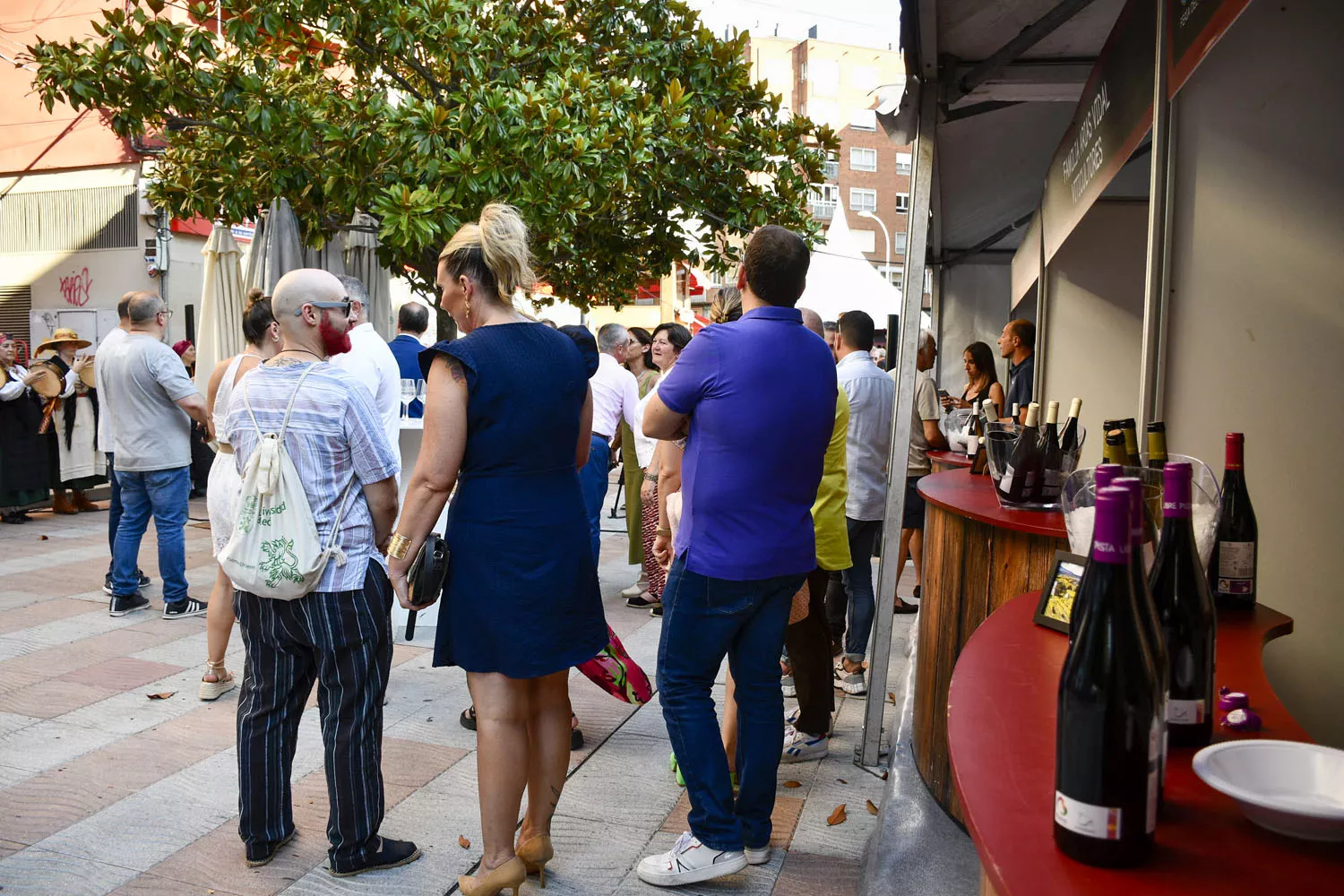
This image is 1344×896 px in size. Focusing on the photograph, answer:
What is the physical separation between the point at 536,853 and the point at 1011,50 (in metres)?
3.73

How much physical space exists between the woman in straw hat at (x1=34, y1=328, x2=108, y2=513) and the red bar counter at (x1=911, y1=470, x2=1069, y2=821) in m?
10.0

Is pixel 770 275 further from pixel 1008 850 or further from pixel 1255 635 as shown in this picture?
pixel 1008 850

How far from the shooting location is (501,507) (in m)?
2.89

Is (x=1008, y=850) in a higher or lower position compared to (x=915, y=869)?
higher

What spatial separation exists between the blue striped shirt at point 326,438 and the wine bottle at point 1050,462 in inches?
84.4

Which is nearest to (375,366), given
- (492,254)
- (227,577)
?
(227,577)

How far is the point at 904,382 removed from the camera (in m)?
4.45

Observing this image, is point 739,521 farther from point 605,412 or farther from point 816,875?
point 605,412

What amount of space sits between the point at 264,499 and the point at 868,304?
11.5 metres

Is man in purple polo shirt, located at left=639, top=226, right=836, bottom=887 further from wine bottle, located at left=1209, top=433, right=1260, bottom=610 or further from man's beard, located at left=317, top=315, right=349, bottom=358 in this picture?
wine bottle, located at left=1209, top=433, right=1260, bottom=610

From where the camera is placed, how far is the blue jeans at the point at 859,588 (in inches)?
212

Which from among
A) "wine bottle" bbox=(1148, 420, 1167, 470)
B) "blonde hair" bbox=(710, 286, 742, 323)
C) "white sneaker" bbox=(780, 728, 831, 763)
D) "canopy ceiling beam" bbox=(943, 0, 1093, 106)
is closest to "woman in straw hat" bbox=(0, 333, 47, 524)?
"blonde hair" bbox=(710, 286, 742, 323)

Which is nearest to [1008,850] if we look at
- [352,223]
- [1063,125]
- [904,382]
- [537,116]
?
[904,382]

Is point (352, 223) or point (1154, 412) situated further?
point (352, 223)
